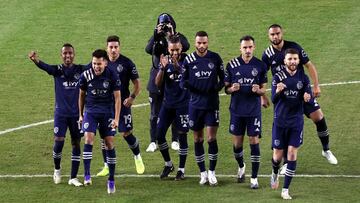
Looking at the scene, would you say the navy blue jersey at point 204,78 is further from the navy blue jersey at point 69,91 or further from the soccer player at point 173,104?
the navy blue jersey at point 69,91

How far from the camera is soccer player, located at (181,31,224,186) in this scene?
59.4 ft

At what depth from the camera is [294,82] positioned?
683 inches

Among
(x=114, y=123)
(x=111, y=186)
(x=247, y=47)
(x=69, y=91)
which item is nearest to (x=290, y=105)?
(x=247, y=47)

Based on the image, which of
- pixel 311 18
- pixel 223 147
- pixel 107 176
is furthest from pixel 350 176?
pixel 311 18

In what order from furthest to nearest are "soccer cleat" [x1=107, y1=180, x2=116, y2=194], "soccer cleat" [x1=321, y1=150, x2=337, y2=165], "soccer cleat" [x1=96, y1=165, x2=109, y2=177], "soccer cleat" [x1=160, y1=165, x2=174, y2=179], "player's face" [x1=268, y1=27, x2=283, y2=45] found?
1. "soccer cleat" [x1=321, y1=150, x2=337, y2=165]
2. "soccer cleat" [x1=96, y1=165, x2=109, y2=177]
3. "soccer cleat" [x1=160, y1=165, x2=174, y2=179]
4. "player's face" [x1=268, y1=27, x2=283, y2=45]
5. "soccer cleat" [x1=107, y1=180, x2=116, y2=194]

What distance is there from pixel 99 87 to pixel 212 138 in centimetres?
226

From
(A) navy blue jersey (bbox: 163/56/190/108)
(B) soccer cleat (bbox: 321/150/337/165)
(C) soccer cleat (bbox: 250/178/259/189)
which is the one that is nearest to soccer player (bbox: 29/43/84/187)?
(A) navy blue jersey (bbox: 163/56/190/108)

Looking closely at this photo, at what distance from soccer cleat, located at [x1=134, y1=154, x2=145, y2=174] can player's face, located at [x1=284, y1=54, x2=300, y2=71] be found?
11.9 feet

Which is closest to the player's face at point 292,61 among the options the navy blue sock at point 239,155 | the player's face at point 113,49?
the navy blue sock at point 239,155

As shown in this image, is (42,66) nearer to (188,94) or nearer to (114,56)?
(114,56)

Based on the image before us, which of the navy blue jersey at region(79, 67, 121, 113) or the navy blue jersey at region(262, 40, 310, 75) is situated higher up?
the navy blue jersey at region(262, 40, 310, 75)

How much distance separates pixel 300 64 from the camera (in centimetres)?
1884

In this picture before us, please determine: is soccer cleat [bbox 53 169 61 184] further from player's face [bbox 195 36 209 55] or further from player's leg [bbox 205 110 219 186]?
player's face [bbox 195 36 209 55]

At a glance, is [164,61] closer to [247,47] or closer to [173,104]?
[173,104]
